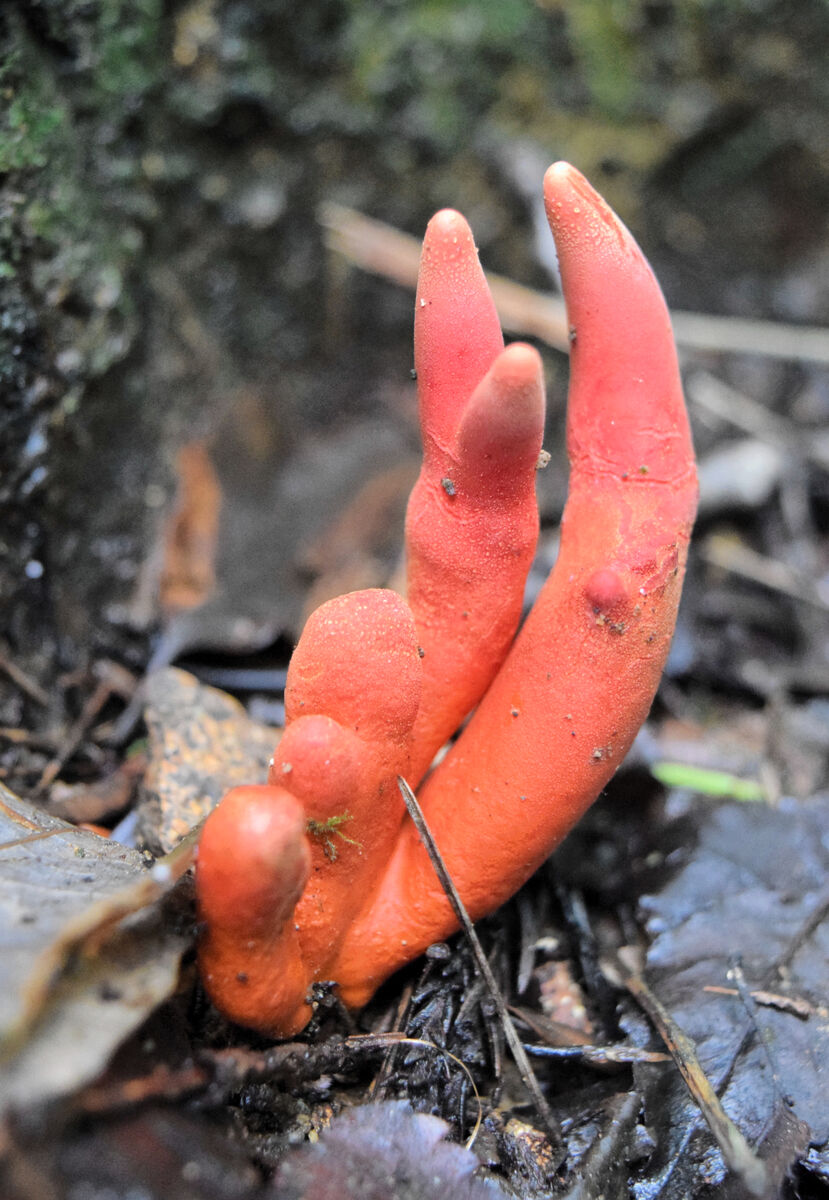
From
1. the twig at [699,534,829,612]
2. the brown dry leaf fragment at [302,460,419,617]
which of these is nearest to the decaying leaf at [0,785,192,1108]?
the brown dry leaf fragment at [302,460,419,617]

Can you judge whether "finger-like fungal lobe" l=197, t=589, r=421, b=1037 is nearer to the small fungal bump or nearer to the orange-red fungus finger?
the orange-red fungus finger

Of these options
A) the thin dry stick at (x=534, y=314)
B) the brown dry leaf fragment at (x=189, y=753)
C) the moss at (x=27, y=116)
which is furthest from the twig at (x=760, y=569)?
the moss at (x=27, y=116)

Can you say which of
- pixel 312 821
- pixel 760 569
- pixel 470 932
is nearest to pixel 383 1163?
pixel 470 932

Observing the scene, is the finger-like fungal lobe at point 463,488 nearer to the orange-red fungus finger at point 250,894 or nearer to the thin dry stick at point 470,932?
the thin dry stick at point 470,932

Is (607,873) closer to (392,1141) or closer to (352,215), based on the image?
(392,1141)

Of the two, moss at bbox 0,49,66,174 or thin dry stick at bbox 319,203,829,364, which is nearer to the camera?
moss at bbox 0,49,66,174

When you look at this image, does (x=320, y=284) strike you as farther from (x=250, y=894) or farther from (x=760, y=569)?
(x=250, y=894)
